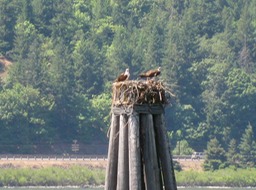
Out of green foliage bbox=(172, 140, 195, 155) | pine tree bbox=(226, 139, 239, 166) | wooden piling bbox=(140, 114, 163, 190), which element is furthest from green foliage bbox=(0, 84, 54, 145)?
wooden piling bbox=(140, 114, 163, 190)

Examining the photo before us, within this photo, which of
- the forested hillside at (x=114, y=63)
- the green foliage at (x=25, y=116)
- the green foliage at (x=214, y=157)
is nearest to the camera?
the green foliage at (x=214, y=157)

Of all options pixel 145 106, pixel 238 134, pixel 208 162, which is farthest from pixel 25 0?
pixel 145 106

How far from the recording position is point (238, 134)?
128 m

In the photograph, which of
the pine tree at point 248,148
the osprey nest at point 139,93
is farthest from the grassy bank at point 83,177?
the osprey nest at point 139,93

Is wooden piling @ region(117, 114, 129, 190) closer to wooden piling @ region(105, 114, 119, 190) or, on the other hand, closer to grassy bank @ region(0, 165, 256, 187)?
wooden piling @ region(105, 114, 119, 190)

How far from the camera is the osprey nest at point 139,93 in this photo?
54.5ft

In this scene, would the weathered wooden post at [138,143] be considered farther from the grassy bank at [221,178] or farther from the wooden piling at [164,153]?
the grassy bank at [221,178]

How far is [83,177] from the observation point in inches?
4149

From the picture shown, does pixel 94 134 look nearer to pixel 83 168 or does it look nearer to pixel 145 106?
pixel 83 168

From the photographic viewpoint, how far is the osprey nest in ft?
54.5

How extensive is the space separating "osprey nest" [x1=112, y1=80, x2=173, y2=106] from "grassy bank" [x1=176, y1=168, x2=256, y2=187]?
87315 millimetres

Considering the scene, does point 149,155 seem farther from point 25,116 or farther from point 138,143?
point 25,116

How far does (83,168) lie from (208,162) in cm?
846

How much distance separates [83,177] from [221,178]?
9.00 metres
